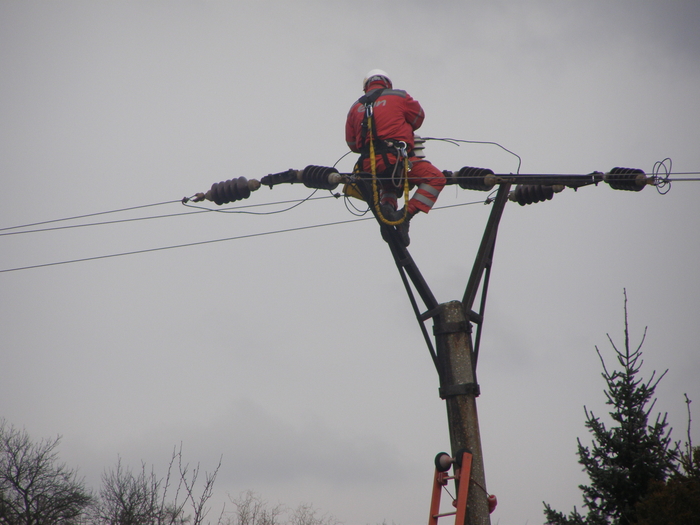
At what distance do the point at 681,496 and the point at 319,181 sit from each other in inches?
273

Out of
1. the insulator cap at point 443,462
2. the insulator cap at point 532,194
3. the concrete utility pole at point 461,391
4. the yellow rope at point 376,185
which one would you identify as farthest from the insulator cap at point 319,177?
the insulator cap at point 443,462

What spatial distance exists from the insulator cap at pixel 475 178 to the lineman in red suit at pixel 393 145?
0.73 ft

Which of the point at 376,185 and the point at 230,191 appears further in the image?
the point at 230,191

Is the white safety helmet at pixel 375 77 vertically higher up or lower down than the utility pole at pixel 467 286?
higher up

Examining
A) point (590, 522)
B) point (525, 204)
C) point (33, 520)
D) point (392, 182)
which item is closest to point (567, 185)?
point (525, 204)

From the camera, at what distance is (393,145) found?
7.07 m

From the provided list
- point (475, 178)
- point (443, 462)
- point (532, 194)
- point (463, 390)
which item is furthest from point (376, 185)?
point (443, 462)

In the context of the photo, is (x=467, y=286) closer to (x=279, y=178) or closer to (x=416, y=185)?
(x=416, y=185)

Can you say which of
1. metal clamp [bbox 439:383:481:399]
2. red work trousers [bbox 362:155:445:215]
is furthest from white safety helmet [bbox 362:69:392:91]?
metal clamp [bbox 439:383:481:399]

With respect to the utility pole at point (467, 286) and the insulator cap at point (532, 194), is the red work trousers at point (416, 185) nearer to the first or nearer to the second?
the utility pole at point (467, 286)

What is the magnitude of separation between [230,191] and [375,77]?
80.2 inches

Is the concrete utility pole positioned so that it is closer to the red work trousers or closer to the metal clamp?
the metal clamp

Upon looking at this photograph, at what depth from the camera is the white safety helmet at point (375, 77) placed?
25.3ft

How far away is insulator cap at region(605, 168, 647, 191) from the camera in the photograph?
24.5 feet
